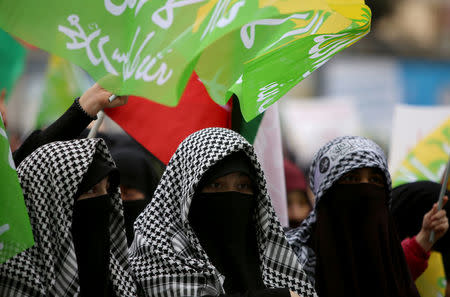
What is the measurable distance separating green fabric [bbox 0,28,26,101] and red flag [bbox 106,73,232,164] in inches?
28.1

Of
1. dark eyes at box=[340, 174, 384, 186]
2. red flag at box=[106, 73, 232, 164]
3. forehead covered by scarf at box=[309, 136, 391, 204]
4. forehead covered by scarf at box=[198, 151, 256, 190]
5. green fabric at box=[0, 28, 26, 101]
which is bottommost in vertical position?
dark eyes at box=[340, 174, 384, 186]

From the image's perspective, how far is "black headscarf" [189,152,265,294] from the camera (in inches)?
141

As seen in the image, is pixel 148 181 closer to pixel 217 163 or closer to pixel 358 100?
pixel 217 163

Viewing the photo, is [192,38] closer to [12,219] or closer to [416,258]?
[12,219]

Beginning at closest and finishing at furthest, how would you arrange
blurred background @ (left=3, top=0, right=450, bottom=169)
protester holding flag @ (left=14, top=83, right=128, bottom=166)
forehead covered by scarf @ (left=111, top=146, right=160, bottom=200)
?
protester holding flag @ (left=14, top=83, right=128, bottom=166) < forehead covered by scarf @ (left=111, top=146, right=160, bottom=200) < blurred background @ (left=3, top=0, right=450, bottom=169)

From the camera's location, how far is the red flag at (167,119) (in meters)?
4.41

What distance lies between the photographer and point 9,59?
15.8 feet

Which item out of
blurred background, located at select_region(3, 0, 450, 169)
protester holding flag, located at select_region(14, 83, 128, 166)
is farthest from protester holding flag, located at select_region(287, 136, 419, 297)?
blurred background, located at select_region(3, 0, 450, 169)

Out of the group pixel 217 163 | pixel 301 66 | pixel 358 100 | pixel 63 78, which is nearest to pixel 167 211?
pixel 217 163

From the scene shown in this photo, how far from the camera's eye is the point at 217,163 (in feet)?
11.9

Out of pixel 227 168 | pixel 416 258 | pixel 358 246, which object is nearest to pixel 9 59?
pixel 227 168

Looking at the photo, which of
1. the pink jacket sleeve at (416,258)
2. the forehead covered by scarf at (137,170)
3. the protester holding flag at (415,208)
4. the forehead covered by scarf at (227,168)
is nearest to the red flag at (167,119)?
the forehead covered by scarf at (137,170)

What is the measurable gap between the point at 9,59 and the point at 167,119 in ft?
3.35

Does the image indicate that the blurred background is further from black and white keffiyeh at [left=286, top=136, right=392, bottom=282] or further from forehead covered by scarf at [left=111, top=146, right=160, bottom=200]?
black and white keffiyeh at [left=286, top=136, right=392, bottom=282]
